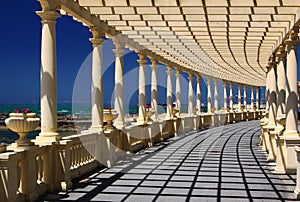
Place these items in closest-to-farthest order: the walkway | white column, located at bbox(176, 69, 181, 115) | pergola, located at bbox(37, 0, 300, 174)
Answer: 1. the walkway
2. pergola, located at bbox(37, 0, 300, 174)
3. white column, located at bbox(176, 69, 181, 115)

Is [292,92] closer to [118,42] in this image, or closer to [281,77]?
[281,77]

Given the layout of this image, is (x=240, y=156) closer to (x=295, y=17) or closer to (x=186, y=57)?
(x=295, y=17)

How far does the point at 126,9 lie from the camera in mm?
15195

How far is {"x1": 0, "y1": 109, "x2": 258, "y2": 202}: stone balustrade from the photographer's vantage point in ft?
30.8

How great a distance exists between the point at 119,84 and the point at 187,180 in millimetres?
7815

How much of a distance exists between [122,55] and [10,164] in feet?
38.2

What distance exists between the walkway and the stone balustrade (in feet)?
1.46

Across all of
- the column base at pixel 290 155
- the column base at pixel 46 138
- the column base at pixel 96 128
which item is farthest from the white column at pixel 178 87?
the column base at pixel 46 138

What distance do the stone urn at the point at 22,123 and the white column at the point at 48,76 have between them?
1.69 metres

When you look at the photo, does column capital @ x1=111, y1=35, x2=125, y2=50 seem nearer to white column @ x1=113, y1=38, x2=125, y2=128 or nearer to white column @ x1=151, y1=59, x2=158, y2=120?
white column @ x1=113, y1=38, x2=125, y2=128

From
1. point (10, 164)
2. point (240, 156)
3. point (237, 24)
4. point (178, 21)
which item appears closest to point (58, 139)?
point (10, 164)

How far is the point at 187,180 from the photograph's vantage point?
13.7 m

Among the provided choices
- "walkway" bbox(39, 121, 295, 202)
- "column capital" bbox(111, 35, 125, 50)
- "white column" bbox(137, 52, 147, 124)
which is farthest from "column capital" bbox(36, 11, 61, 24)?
"white column" bbox(137, 52, 147, 124)

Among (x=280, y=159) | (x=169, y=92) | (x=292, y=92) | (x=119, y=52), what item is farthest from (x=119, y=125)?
(x=169, y=92)
